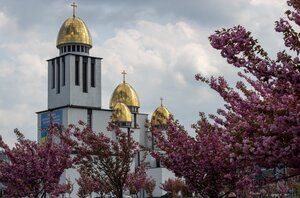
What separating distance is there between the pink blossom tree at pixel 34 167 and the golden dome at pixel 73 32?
51919 mm

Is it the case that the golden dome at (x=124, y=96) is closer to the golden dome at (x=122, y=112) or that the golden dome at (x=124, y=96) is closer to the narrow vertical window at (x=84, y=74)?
the golden dome at (x=122, y=112)

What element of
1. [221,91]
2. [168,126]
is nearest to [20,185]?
[168,126]

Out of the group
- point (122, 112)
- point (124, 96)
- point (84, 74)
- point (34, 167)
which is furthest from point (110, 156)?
point (124, 96)

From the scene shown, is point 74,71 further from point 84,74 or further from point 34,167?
point 34,167

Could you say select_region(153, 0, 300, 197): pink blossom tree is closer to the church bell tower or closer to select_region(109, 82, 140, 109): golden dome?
the church bell tower

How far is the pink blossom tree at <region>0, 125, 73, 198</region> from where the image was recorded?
24.2 metres

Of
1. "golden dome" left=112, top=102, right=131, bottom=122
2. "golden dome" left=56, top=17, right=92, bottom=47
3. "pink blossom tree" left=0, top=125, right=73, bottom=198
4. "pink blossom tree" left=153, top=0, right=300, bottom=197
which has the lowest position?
"pink blossom tree" left=153, top=0, right=300, bottom=197

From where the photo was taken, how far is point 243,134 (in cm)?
933

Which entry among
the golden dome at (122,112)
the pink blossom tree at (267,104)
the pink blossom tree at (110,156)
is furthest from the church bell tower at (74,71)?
the pink blossom tree at (267,104)

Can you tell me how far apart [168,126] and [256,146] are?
31.0 ft

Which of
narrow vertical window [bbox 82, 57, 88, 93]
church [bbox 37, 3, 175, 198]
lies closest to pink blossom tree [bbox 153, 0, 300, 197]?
church [bbox 37, 3, 175, 198]

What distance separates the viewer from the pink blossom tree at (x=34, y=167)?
953 inches

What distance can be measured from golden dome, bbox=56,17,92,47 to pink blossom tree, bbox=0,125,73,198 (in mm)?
51919

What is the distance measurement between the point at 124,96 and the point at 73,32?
1771cm
